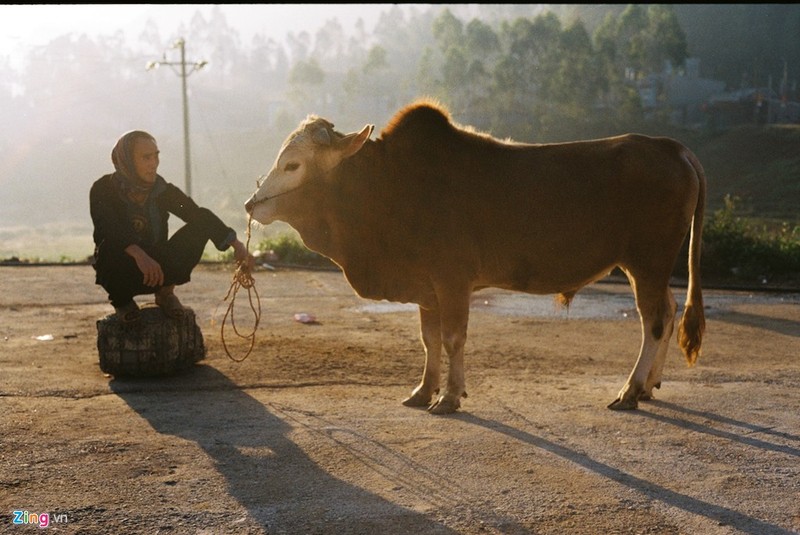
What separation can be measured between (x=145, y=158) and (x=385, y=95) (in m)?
93.4

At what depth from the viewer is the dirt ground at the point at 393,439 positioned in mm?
4699

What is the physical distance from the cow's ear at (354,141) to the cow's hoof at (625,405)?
261 cm

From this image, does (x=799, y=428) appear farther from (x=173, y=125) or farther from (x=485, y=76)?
(x=173, y=125)

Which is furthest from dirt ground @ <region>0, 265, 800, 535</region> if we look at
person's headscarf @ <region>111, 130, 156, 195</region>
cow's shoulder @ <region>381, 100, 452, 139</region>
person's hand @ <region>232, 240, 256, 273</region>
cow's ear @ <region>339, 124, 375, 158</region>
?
cow's shoulder @ <region>381, 100, 452, 139</region>

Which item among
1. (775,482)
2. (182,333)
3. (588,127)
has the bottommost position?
(775,482)

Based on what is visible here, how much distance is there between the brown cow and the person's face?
1093 millimetres

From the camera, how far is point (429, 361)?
7016 millimetres

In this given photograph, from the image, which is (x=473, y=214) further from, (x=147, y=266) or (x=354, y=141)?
(x=147, y=266)

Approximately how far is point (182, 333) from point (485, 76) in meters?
73.0

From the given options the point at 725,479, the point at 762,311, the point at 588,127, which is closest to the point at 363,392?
the point at 725,479

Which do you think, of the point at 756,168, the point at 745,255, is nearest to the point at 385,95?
the point at 756,168

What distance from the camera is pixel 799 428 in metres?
6.23

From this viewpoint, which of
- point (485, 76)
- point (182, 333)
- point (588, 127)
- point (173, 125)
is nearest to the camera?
point (182, 333)

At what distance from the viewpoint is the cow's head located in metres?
6.81
